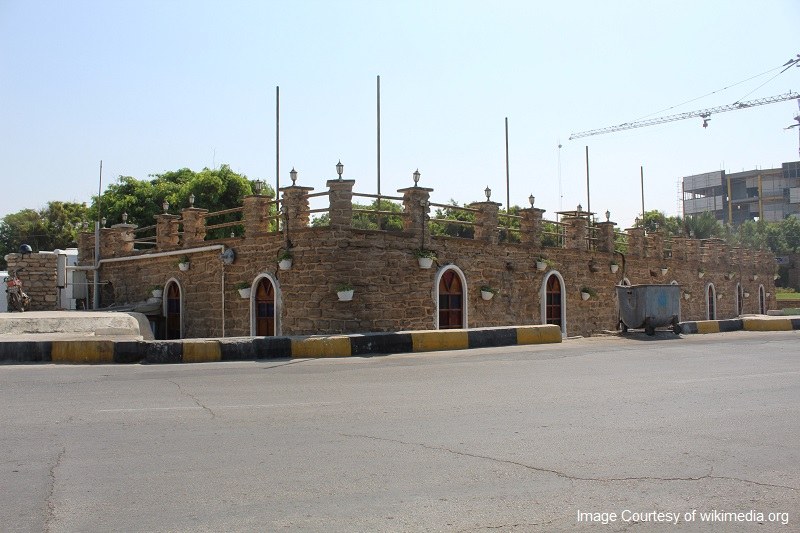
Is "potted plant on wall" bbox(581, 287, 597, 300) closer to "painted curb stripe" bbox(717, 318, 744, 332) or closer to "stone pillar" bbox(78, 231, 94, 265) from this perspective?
"painted curb stripe" bbox(717, 318, 744, 332)

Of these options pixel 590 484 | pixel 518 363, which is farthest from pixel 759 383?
pixel 590 484

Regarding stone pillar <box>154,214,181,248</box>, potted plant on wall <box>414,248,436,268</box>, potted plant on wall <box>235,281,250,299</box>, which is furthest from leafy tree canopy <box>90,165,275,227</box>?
potted plant on wall <box>414,248,436,268</box>

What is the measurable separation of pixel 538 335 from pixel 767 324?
9870 mm

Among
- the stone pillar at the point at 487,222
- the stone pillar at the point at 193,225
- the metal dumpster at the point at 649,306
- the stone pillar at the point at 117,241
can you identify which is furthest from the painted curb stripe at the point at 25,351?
the metal dumpster at the point at 649,306

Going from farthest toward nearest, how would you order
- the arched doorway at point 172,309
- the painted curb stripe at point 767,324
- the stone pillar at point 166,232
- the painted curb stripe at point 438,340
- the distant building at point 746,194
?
the distant building at point 746,194, the stone pillar at point 166,232, the arched doorway at point 172,309, the painted curb stripe at point 767,324, the painted curb stripe at point 438,340

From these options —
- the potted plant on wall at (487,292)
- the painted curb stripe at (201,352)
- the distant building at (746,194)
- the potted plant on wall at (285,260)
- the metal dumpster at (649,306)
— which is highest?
the distant building at (746,194)

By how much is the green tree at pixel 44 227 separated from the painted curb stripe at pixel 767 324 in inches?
1870

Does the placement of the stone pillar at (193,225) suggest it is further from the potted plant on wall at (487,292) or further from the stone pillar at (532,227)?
the stone pillar at (532,227)

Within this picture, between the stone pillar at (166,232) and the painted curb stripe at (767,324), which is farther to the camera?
the stone pillar at (166,232)

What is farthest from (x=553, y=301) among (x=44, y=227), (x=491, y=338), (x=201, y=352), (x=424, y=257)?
(x=44, y=227)

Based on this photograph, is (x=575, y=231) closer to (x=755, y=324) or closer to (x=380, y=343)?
(x=755, y=324)

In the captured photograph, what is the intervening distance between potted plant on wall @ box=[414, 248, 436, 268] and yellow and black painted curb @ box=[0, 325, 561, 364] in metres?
2.69

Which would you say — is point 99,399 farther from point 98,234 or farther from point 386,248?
point 98,234

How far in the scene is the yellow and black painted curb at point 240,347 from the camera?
13.5 m
